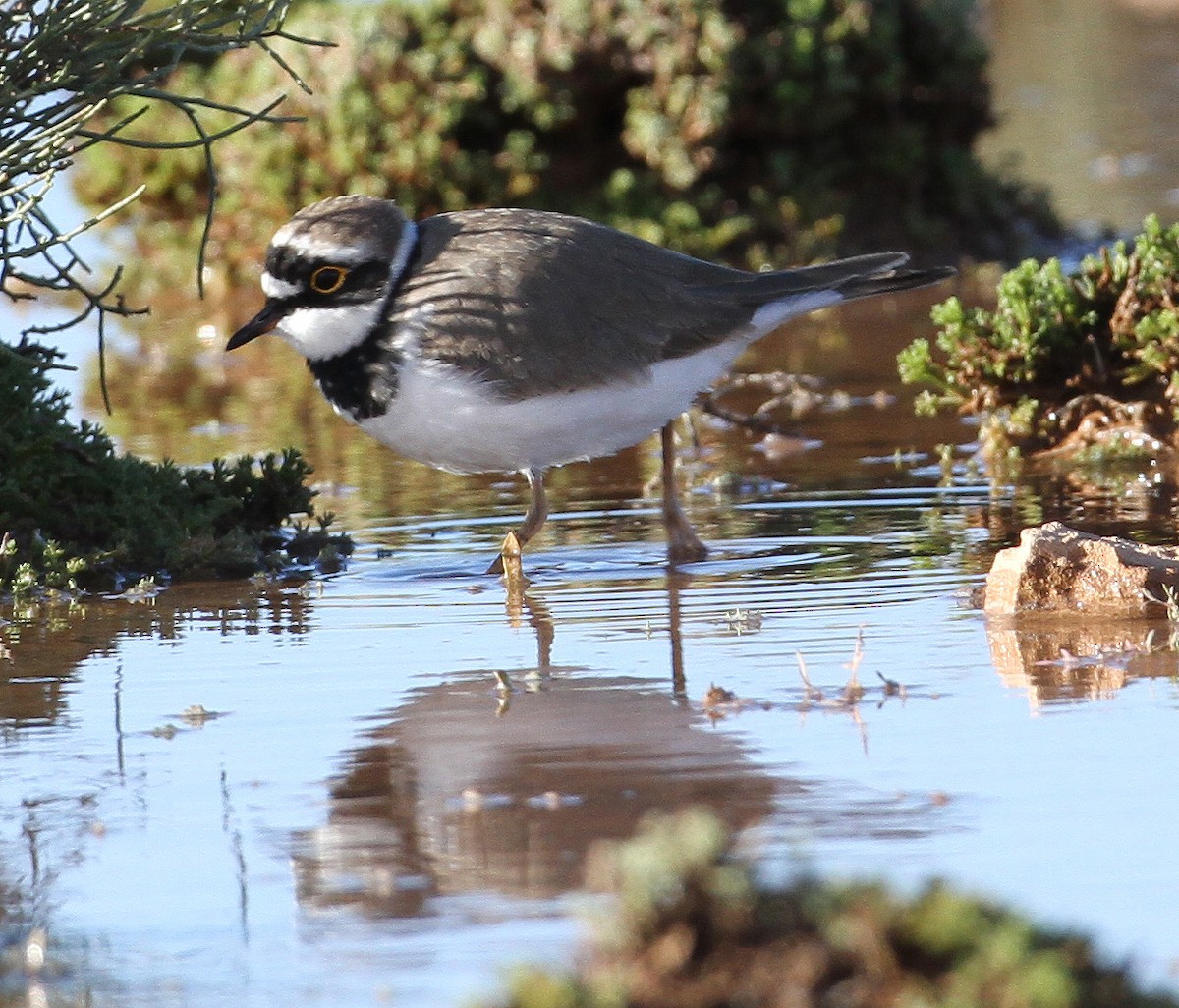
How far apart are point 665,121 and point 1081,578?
8333 millimetres

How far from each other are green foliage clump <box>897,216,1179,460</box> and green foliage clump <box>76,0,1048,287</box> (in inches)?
199

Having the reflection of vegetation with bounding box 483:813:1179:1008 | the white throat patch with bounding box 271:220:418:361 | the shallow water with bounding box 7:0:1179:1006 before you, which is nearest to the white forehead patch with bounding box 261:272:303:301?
the white throat patch with bounding box 271:220:418:361

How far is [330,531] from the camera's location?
818 centimetres

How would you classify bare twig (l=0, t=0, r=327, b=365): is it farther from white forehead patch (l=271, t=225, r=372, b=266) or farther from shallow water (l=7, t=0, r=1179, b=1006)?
shallow water (l=7, t=0, r=1179, b=1006)

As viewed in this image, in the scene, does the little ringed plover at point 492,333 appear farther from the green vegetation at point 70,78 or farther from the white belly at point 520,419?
the green vegetation at point 70,78

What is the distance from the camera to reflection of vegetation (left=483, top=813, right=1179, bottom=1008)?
2.85 m

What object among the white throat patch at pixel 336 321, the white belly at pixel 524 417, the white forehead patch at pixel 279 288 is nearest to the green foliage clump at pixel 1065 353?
the white belly at pixel 524 417

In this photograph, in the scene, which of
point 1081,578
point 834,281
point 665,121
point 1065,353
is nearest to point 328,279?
point 834,281

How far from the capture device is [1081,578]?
20.1 ft

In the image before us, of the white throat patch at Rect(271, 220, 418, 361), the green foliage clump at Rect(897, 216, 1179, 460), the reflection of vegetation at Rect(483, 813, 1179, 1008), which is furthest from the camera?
the green foliage clump at Rect(897, 216, 1179, 460)

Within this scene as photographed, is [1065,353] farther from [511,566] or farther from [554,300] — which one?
[511,566]

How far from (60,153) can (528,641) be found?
2193 mm

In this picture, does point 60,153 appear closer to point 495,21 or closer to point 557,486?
point 557,486

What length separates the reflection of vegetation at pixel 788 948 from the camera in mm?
2854
